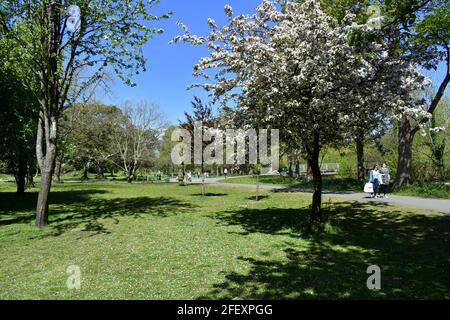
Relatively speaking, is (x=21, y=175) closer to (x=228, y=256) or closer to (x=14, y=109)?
(x=14, y=109)

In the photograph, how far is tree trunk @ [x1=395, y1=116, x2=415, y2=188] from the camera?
23141 millimetres

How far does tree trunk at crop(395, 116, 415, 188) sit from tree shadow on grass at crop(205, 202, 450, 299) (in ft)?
34.3

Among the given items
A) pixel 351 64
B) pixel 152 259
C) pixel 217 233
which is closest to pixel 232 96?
pixel 351 64

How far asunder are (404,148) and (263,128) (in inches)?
670

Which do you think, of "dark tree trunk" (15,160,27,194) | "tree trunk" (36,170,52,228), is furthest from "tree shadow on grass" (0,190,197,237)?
"dark tree trunk" (15,160,27,194)

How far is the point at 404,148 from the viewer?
77.9 ft

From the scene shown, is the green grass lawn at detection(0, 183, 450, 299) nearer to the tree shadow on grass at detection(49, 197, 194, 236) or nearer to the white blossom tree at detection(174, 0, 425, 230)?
the tree shadow on grass at detection(49, 197, 194, 236)

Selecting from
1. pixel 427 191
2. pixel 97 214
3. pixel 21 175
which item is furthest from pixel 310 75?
pixel 21 175

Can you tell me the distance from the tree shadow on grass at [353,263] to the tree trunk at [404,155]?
34.3ft

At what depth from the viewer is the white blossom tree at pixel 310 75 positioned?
31.9ft

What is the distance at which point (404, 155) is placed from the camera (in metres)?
23.7

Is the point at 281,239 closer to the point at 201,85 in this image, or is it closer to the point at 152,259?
the point at 152,259

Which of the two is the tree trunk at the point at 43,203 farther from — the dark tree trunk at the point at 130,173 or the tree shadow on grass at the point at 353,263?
the dark tree trunk at the point at 130,173

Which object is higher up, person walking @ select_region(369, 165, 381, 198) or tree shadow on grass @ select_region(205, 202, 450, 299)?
person walking @ select_region(369, 165, 381, 198)
